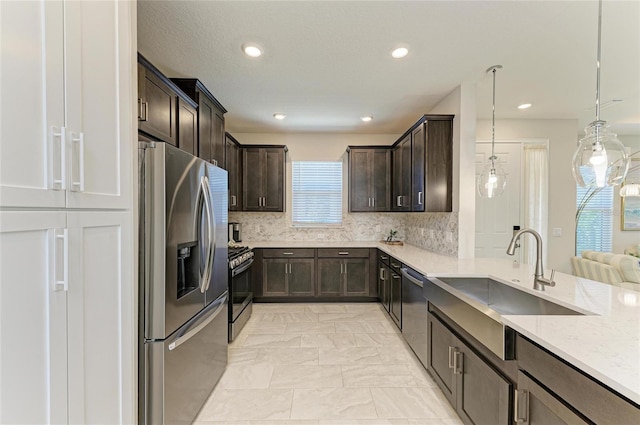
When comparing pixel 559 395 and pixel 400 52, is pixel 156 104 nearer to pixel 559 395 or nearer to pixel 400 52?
pixel 400 52

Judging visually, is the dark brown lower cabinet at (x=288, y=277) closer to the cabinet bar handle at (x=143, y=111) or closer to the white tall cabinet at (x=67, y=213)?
the cabinet bar handle at (x=143, y=111)

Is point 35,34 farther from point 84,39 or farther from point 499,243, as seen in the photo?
point 499,243

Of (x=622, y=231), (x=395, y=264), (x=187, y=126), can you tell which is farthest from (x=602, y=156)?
(x=622, y=231)

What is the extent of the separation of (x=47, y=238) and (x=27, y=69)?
0.52 meters

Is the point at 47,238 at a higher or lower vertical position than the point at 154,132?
lower

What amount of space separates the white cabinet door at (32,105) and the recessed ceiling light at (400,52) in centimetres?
214

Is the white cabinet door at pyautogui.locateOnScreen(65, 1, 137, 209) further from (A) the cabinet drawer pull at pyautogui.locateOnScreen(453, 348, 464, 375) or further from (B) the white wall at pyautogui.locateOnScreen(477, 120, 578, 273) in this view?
(B) the white wall at pyautogui.locateOnScreen(477, 120, 578, 273)

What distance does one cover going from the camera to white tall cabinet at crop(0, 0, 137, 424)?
0.80 meters

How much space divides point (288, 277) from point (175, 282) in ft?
9.13

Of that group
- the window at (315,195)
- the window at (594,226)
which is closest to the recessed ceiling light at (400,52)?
the window at (315,195)

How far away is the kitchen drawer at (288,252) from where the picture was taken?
14.0 feet

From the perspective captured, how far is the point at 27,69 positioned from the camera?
83 centimetres

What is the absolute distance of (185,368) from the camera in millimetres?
1718

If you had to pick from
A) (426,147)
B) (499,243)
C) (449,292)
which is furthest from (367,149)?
(449,292)
